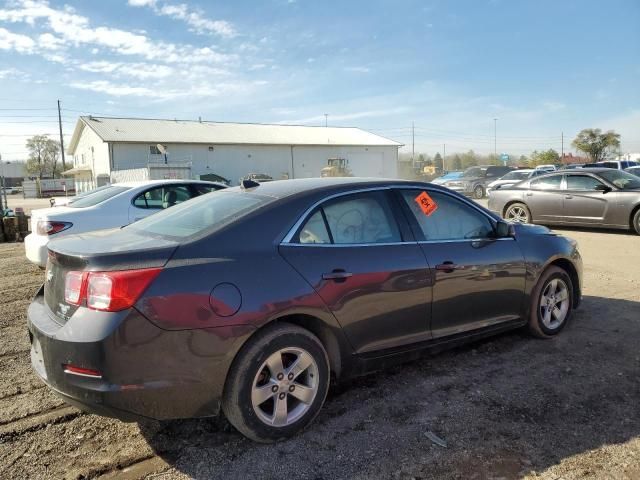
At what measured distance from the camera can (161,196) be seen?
811 cm

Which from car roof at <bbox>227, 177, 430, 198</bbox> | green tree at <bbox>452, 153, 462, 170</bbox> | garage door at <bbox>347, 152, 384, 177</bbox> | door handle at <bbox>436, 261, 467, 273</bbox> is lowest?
door handle at <bbox>436, 261, 467, 273</bbox>

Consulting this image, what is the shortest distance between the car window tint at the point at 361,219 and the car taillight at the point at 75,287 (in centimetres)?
152

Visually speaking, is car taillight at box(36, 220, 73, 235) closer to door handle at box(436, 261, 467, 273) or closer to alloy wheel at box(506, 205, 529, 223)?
door handle at box(436, 261, 467, 273)

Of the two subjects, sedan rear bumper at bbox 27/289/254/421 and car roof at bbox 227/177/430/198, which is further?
car roof at bbox 227/177/430/198

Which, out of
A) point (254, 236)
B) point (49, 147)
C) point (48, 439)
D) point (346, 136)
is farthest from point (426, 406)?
point (49, 147)

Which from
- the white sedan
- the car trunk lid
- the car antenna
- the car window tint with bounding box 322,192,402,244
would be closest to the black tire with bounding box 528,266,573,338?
the car window tint with bounding box 322,192,402,244

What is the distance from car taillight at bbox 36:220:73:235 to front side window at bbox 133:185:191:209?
1.22m

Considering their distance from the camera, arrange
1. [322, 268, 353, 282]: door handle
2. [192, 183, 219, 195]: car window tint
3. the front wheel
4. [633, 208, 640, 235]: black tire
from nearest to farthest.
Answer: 1. [322, 268, 353, 282]: door handle
2. [192, 183, 219, 195]: car window tint
3. [633, 208, 640, 235]: black tire
4. the front wheel

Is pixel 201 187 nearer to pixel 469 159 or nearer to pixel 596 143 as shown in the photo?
pixel 596 143

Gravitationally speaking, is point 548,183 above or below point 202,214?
above

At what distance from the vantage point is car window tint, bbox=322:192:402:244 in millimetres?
3359

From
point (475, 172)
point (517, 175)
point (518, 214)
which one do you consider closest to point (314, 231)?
point (518, 214)

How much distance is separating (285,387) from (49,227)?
5222mm

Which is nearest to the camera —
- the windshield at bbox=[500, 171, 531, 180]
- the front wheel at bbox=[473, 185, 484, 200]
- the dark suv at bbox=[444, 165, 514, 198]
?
the windshield at bbox=[500, 171, 531, 180]
